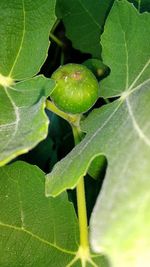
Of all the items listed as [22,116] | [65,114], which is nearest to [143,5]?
[65,114]

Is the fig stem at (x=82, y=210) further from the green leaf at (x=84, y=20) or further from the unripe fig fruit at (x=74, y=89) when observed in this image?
the green leaf at (x=84, y=20)

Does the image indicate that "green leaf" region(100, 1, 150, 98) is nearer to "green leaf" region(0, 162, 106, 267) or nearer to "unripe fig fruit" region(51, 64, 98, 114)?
"unripe fig fruit" region(51, 64, 98, 114)

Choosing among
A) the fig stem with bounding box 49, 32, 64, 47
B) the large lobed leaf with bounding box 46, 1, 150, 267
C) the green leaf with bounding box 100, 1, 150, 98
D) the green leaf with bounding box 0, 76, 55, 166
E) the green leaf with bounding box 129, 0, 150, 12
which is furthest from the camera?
the fig stem with bounding box 49, 32, 64, 47

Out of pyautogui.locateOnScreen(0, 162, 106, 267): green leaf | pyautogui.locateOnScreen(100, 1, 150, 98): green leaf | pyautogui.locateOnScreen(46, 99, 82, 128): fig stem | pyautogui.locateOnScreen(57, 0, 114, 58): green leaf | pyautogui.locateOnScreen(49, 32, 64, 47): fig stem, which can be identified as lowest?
pyautogui.locateOnScreen(0, 162, 106, 267): green leaf

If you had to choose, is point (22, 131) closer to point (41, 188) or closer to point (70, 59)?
point (41, 188)

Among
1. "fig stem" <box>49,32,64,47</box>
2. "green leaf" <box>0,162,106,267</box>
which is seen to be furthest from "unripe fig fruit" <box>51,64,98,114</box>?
"fig stem" <box>49,32,64,47</box>
